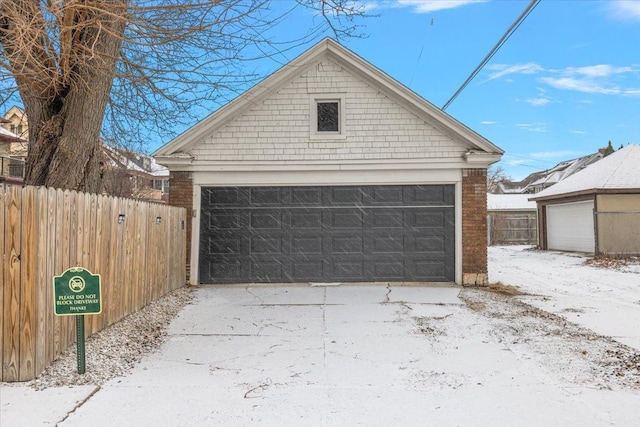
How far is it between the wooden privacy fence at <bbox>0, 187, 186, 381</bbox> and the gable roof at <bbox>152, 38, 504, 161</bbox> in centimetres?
345

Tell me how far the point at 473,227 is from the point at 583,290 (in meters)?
3.04

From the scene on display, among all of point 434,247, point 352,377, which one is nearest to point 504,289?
point 434,247

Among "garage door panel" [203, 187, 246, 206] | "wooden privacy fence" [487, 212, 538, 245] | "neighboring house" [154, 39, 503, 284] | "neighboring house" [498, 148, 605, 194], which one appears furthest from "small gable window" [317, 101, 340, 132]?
"neighboring house" [498, 148, 605, 194]

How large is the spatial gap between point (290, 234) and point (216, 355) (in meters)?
4.91

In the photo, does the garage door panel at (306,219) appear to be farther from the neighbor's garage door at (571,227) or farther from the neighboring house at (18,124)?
the neighbor's garage door at (571,227)

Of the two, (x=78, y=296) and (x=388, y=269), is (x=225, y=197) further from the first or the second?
(x=78, y=296)

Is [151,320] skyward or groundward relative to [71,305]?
groundward

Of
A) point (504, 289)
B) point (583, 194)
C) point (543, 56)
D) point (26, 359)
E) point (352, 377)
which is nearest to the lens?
point (26, 359)

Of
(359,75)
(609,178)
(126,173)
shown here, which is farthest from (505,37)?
(126,173)

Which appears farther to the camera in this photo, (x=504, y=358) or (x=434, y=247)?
(x=434, y=247)

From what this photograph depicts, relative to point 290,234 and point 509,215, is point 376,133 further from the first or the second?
point 509,215

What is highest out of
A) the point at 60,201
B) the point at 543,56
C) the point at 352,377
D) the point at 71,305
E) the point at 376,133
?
the point at 543,56

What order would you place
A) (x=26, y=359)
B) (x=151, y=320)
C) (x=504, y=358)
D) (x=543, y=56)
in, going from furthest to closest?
(x=543, y=56), (x=151, y=320), (x=504, y=358), (x=26, y=359)

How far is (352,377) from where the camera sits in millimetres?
4914
